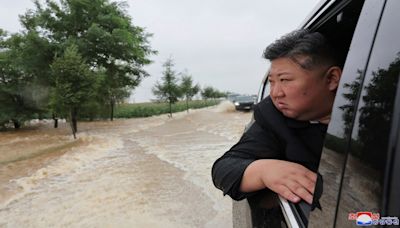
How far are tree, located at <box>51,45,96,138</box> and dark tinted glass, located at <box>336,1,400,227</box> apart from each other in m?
15.1

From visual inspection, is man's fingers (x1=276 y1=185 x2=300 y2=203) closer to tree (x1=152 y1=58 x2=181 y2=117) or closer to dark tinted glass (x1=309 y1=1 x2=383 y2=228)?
dark tinted glass (x1=309 y1=1 x2=383 y2=228)

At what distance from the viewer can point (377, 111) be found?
2.14 feet

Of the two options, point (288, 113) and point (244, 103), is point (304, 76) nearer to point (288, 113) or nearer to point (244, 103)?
point (288, 113)

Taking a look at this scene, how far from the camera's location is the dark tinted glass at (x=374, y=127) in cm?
61

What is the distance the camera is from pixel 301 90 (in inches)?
48.7

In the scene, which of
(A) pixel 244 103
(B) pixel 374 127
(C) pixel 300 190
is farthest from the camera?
(A) pixel 244 103

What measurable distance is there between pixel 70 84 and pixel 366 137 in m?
15.4

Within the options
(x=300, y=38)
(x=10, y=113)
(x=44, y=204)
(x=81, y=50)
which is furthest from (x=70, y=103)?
(x=300, y=38)

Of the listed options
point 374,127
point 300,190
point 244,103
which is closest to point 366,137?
point 374,127

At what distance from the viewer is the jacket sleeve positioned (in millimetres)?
1219

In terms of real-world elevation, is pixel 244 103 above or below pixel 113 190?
below

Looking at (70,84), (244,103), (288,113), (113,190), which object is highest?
(288,113)

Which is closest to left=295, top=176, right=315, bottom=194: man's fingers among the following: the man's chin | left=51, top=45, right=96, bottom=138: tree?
the man's chin

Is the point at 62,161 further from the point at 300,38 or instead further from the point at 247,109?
the point at 247,109
